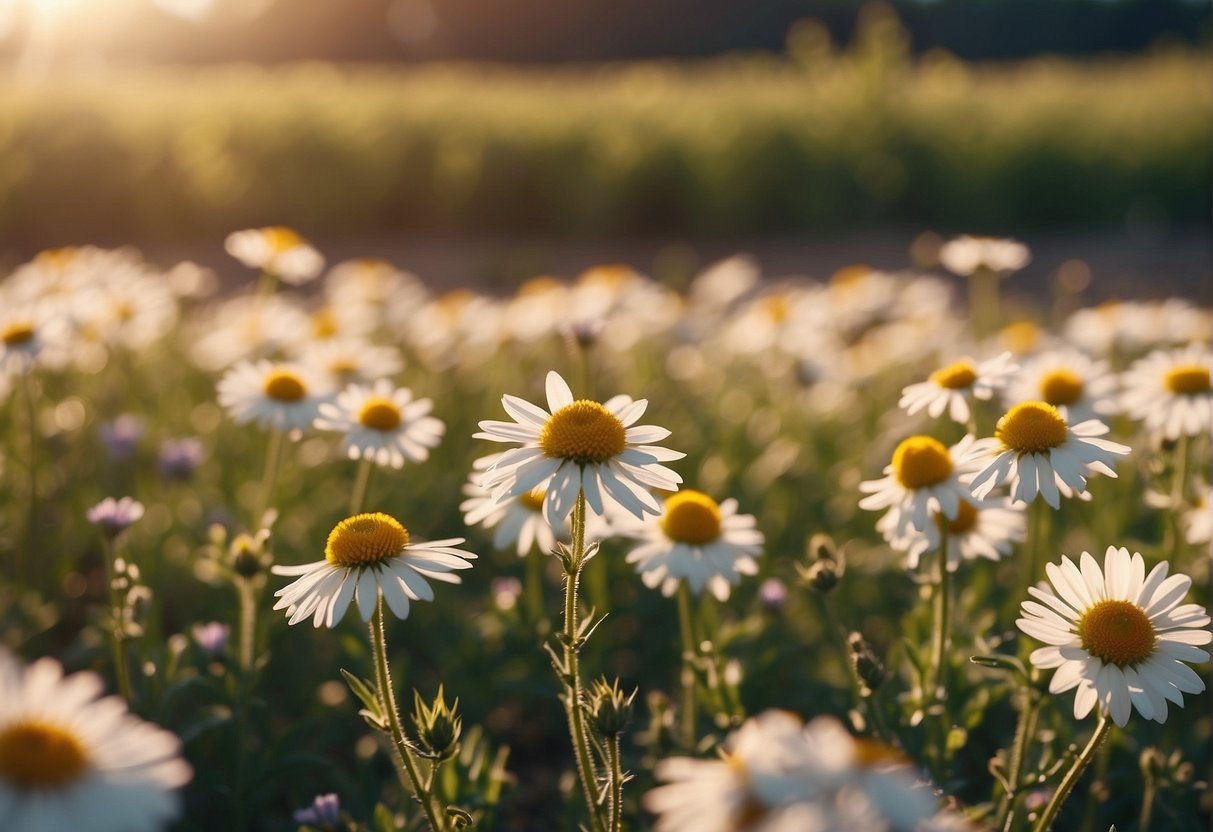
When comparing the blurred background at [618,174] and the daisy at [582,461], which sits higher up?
the blurred background at [618,174]

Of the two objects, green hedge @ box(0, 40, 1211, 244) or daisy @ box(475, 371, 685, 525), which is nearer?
daisy @ box(475, 371, 685, 525)

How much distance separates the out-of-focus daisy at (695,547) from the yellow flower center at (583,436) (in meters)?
0.41

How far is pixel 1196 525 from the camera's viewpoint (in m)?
2.50

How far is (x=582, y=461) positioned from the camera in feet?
5.63

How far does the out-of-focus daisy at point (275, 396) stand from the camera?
2.55m

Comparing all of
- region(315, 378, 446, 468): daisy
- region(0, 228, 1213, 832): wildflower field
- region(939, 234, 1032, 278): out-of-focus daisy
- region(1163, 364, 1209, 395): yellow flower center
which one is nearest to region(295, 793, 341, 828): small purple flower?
region(0, 228, 1213, 832): wildflower field

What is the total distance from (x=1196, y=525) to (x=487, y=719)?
6.23 ft

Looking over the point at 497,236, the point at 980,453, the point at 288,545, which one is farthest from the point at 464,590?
the point at 497,236

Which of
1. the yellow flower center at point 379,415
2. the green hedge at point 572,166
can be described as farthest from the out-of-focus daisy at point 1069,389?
the green hedge at point 572,166

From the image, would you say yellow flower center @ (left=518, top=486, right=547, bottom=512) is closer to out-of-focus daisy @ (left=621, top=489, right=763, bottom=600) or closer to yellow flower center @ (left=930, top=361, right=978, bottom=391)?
out-of-focus daisy @ (left=621, top=489, right=763, bottom=600)

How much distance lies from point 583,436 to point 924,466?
745 millimetres

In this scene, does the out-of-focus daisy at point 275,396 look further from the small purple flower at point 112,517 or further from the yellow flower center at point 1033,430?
the yellow flower center at point 1033,430

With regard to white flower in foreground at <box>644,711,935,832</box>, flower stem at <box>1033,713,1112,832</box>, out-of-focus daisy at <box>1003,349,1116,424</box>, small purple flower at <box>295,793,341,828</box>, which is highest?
out-of-focus daisy at <box>1003,349,1116,424</box>

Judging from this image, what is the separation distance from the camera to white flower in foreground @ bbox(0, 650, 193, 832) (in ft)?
3.51
